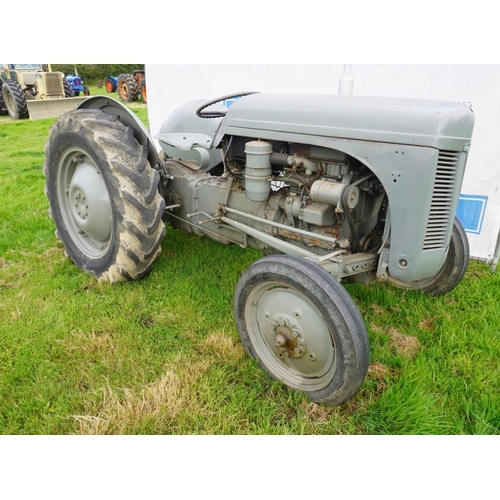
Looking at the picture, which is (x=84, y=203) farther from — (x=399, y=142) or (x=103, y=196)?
(x=399, y=142)

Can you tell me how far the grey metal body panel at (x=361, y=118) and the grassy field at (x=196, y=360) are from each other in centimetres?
126

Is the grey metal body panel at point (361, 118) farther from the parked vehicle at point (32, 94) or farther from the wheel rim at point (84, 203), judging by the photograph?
the parked vehicle at point (32, 94)

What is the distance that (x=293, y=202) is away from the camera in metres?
2.77

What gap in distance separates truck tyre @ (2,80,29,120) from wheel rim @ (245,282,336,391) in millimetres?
13171

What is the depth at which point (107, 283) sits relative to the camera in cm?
336

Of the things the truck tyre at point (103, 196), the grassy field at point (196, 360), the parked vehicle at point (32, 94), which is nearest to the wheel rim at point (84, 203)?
the truck tyre at point (103, 196)

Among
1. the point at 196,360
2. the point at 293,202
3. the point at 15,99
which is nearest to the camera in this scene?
the point at 196,360

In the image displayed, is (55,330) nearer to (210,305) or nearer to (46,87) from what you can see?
(210,305)

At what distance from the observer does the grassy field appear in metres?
2.19

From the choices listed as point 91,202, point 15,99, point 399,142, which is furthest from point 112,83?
point 399,142

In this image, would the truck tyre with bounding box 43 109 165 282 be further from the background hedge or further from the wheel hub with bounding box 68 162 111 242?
the background hedge

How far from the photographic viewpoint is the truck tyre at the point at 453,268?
3000 millimetres

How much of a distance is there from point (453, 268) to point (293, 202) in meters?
1.25

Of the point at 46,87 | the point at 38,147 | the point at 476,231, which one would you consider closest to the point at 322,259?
the point at 476,231
